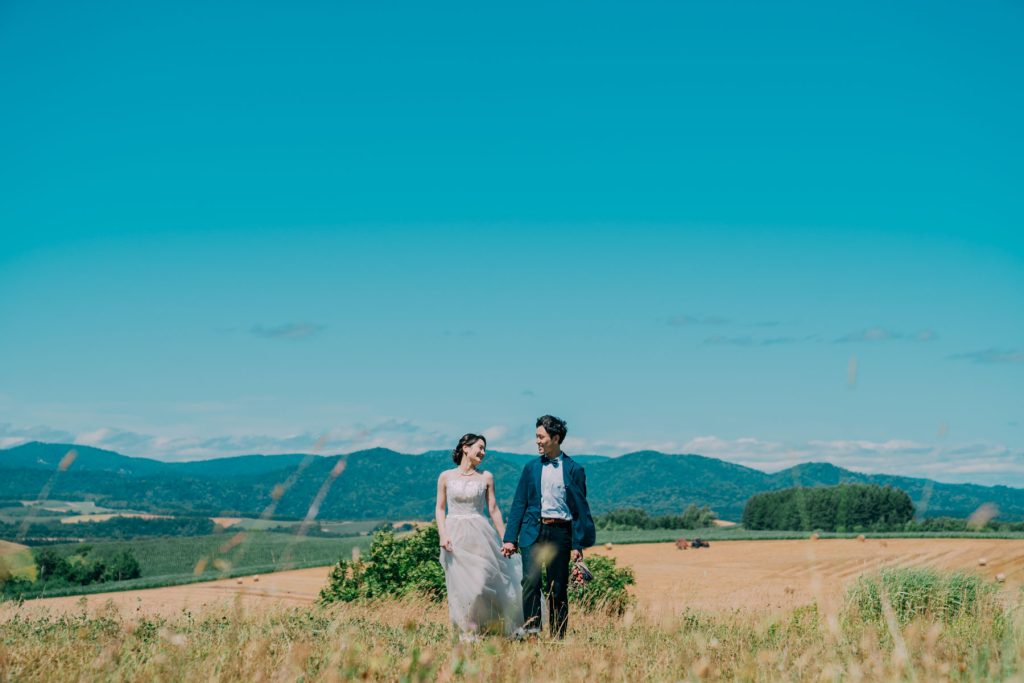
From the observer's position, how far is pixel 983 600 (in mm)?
11016

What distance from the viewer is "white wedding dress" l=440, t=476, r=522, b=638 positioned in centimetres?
966

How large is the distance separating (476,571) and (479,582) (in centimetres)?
12

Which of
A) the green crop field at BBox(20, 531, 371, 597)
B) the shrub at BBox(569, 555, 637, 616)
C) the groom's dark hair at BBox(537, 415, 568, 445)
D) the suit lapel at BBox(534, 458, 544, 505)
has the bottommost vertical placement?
the green crop field at BBox(20, 531, 371, 597)

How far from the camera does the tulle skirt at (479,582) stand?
31.7 feet

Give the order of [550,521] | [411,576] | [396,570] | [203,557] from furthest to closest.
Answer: [203,557]
[396,570]
[411,576]
[550,521]

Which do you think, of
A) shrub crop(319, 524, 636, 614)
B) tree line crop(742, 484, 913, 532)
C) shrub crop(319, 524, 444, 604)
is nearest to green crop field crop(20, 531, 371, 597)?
shrub crop(319, 524, 636, 614)

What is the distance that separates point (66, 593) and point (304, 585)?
10091 millimetres

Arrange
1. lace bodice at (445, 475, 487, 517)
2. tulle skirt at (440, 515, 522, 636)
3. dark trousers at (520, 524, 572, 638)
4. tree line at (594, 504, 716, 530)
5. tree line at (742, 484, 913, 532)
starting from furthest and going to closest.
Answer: tree line at (742, 484, 913, 532) → tree line at (594, 504, 716, 530) → lace bodice at (445, 475, 487, 517) → tulle skirt at (440, 515, 522, 636) → dark trousers at (520, 524, 572, 638)

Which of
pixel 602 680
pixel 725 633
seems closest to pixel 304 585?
pixel 725 633

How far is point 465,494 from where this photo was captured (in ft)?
32.8

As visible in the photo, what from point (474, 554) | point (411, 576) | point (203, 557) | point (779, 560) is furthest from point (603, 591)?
point (779, 560)

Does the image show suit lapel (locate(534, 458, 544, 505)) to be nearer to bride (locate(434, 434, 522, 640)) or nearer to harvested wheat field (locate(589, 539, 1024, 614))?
bride (locate(434, 434, 522, 640))

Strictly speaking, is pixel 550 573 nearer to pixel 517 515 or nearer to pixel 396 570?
pixel 517 515

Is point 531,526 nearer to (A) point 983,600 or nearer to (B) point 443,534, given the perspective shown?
(B) point 443,534
